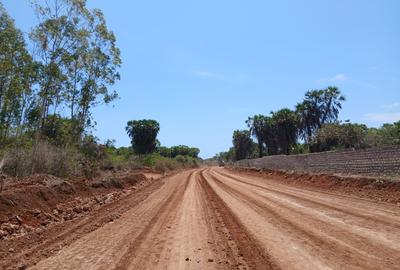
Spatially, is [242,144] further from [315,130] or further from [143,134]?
[315,130]

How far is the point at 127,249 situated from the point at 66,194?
9.69 meters

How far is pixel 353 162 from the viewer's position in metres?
22.6

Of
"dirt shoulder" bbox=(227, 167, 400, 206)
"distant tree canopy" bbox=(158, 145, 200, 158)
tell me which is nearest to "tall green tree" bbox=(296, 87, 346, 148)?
"dirt shoulder" bbox=(227, 167, 400, 206)

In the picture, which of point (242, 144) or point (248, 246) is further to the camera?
point (242, 144)

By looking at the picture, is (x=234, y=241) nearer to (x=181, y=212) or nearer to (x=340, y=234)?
(x=340, y=234)

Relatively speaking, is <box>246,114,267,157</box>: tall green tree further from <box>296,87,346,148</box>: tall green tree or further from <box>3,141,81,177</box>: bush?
<box>3,141,81,177</box>: bush

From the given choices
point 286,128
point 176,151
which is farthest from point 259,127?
point 176,151

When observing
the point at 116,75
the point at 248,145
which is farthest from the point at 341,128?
the point at 248,145

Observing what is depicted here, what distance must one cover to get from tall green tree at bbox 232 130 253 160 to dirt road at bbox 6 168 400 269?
101618mm

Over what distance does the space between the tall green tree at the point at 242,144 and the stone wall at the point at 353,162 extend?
7914 centimetres

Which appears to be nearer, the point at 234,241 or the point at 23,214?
the point at 234,241

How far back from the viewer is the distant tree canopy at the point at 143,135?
90250mm

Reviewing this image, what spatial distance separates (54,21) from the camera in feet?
87.8

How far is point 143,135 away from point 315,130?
43401 millimetres
